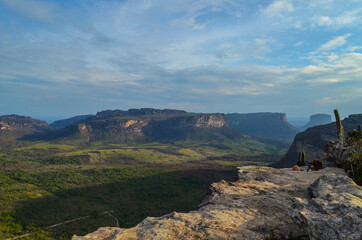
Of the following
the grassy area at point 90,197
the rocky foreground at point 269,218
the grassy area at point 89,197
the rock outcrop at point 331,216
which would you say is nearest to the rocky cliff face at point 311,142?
the grassy area at point 90,197

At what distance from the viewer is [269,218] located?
15047 mm

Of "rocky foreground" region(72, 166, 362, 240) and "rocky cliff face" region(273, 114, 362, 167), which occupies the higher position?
"rocky foreground" region(72, 166, 362, 240)

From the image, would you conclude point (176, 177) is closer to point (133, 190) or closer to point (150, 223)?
point (133, 190)

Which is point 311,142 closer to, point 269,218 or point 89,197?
point 89,197

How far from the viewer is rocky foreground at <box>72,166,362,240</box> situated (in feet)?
35.2

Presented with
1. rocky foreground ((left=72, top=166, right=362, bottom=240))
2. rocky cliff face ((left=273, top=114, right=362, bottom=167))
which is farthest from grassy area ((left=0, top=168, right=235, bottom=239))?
rocky foreground ((left=72, top=166, right=362, bottom=240))

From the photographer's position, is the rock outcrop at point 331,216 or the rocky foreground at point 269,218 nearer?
the rock outcrop at point 331,216

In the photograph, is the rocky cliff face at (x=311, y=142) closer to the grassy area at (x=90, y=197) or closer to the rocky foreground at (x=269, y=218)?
the grassy area at (x=90, y=197)

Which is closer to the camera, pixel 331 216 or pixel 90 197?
pixel 331 216

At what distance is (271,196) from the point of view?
19.2 metres

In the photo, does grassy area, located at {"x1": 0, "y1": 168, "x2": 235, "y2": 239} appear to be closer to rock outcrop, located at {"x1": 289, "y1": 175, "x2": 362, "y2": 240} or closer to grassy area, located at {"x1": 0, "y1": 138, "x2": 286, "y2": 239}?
grassy area, located at {"x1": 0, "y1": 138, "x2": 286, "y2": 239}

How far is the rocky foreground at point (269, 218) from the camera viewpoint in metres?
10.7

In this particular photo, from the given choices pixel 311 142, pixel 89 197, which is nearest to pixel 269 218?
pixel 89 197

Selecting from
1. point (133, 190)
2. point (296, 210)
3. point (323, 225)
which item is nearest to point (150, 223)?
point (296, 210)
